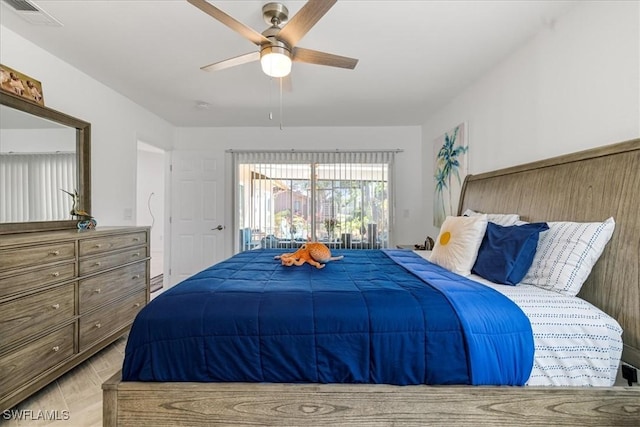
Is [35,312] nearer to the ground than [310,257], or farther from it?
nearer to the ground

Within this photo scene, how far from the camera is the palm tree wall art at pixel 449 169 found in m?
3.10

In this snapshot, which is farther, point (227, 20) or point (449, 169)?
point (449, 169)

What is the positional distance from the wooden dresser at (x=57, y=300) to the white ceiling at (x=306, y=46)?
140 centimetres

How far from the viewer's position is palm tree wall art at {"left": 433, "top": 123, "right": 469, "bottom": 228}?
3.10 metres

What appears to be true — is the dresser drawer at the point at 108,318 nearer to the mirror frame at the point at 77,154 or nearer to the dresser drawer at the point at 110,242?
the dresser drawer at the point at 110,242

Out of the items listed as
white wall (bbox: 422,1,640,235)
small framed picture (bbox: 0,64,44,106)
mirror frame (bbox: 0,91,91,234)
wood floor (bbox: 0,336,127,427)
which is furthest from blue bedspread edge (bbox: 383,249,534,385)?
small framed picture (bbox: 0,64,44,106)

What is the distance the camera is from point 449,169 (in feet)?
11.1

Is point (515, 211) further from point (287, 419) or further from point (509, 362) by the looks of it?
point (287, 419)

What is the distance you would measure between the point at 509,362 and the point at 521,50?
2.18 metres

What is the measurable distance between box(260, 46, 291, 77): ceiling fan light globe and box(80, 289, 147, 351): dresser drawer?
2.15 metres

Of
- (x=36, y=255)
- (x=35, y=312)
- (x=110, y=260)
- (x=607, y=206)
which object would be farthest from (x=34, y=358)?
(x=607, y=206)

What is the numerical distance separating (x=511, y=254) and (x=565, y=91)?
1.09 metres

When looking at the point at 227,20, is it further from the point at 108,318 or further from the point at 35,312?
the point at 108,318

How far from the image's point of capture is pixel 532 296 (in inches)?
55.4
